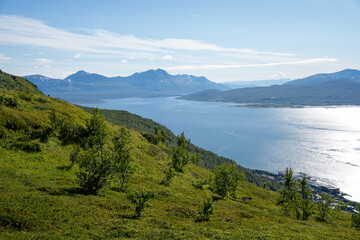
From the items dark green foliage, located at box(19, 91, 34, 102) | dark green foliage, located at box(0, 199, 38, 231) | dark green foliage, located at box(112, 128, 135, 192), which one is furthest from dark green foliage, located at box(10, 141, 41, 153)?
dark green foliage, located at box(19, 91, 34, 102)

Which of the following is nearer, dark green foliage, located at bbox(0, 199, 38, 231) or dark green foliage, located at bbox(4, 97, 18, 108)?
dark green foliage, located at bbox(0, 199, 38, 231)

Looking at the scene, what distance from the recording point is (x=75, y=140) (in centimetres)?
5222

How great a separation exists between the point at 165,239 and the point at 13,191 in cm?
1872

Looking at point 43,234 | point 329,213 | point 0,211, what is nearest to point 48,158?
point 0,211

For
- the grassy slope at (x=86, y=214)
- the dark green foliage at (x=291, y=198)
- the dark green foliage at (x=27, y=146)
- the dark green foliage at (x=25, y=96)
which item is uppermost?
the dark green foliage at (x=25, y=96)

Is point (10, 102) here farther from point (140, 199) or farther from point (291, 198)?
point (291, 198)

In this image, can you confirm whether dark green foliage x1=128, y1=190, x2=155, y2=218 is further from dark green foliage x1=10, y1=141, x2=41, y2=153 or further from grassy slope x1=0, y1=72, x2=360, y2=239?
dark green foliage x1=10, y1=141, x2=41, y2=153

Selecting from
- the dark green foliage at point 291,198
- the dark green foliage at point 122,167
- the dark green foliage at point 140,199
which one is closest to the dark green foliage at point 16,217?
the dark green foliage at point 140,199

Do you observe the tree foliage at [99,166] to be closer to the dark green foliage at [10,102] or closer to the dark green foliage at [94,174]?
the dark green foliage at [94,174]

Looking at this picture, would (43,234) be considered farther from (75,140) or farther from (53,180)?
(75,140)

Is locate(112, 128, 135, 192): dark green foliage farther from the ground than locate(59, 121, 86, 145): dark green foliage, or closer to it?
closer to it

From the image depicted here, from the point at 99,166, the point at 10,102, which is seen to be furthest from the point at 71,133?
the point at 99,166

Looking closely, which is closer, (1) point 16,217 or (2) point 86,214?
(1) point 16,217

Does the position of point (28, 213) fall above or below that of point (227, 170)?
above
